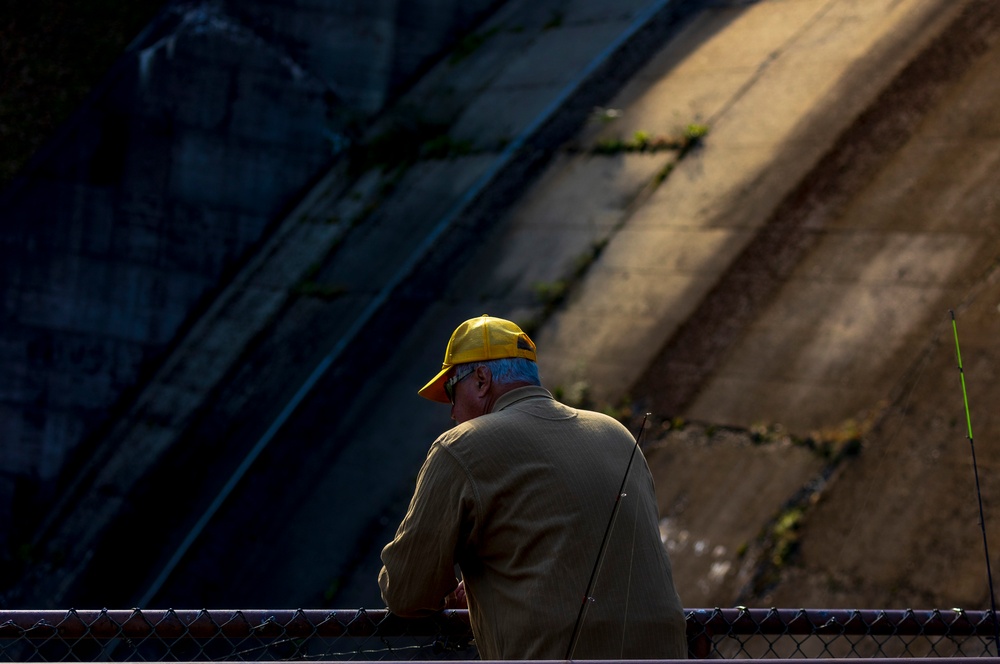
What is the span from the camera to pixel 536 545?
9.27ft

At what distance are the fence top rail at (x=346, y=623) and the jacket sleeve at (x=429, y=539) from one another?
15cm

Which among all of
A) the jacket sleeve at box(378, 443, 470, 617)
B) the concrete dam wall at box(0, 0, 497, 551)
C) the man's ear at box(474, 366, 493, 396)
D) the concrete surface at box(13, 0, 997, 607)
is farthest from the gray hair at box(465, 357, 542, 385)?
the concrete dam wall at box(0, 0, 497, 551)

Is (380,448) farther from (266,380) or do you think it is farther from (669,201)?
(669,201)

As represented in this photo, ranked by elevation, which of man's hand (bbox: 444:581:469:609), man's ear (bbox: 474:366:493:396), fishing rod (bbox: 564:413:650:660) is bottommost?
man's hand (bbox: 444:581:469:609)

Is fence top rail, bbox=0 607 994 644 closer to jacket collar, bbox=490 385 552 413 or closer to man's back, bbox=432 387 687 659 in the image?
man's back, bbox=432 387 687 659

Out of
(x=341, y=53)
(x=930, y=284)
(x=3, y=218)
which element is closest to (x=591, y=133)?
(x=341, y=53)

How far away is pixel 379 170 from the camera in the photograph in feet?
40.0

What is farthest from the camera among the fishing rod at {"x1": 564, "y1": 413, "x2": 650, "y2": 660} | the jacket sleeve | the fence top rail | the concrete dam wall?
the concrete dam wall

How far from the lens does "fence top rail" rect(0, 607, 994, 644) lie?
3.00 m

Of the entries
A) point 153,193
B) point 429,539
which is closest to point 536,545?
point 429,539

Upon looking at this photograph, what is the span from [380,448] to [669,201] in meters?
3.17

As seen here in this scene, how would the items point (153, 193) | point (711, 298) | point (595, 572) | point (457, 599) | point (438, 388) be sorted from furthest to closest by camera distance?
point (153, 193) < point (711, 298) < point (438, 388) < point (457, 599) < point (595, 572)

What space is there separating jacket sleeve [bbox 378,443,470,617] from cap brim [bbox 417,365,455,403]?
39 cm

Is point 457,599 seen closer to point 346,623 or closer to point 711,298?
point 346,623
